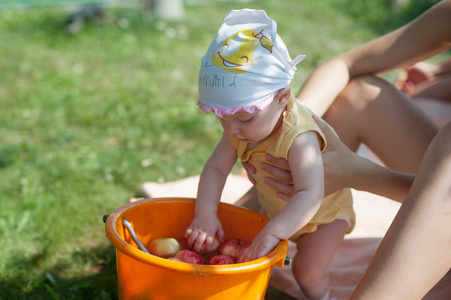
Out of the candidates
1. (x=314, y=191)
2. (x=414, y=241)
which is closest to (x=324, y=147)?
(x=314, y=191)

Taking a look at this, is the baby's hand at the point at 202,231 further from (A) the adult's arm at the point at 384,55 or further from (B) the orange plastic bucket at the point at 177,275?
(A) the adult's arm at the point at 384,55

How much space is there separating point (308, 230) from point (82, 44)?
473 cm

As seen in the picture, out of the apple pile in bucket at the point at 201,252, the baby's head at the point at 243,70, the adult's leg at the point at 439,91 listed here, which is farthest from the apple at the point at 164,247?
the adult's leg at the point at 439,91

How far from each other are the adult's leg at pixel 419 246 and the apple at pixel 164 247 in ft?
2.23

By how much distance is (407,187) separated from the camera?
1939mm

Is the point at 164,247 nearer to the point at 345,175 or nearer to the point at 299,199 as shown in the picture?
the point at 299,199

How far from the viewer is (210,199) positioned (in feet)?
6.42

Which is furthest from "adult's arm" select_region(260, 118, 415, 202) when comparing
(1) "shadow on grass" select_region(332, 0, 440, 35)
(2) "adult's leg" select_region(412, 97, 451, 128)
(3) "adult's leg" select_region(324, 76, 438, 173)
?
(1) "shadow on grass" select_region(332, 0, 440, 35)

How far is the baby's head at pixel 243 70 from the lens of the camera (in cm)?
163

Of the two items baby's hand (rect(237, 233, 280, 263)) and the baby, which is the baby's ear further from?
baby's hand (rect(237, 233, 280, 263))

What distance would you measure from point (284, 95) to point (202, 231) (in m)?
0.57

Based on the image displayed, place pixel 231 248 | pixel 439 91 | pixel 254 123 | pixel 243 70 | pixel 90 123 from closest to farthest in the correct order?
pixel 243 70 → pixel 254 123 → pixel 231 248 → pixel 439 91 → pixel 90 123

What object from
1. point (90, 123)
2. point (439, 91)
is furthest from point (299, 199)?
point (90, 123)

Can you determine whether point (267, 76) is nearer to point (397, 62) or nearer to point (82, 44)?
point (397, 62)
